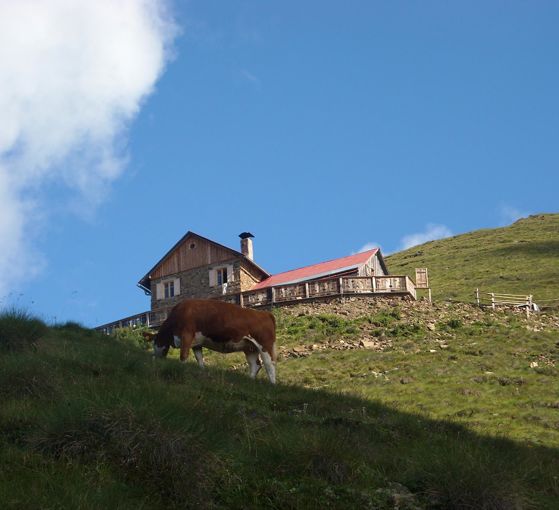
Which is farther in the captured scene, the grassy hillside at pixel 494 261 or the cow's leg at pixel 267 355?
the grassy hillside at pixel 494 261

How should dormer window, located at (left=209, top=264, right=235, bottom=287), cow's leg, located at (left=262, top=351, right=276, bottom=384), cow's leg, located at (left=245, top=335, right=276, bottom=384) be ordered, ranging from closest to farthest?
cow's leg, located at (left=262, top=351, right=276, bottom=384), cow's leg, located at (left=245, top=335, right=276, bottom=384), dormer window, located at (left=209, top=264, right=235, bottom=287)

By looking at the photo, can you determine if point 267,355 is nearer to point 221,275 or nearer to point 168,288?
point 221,275

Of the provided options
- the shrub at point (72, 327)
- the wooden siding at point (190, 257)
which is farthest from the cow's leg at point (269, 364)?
the wooden siding at point (190, 257)

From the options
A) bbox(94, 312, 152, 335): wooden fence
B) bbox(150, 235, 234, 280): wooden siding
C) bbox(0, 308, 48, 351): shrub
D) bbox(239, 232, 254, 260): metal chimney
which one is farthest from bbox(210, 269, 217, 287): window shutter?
bbox(0, 308, 48, 351): shrub

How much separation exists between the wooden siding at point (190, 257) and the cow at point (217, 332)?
115 feet

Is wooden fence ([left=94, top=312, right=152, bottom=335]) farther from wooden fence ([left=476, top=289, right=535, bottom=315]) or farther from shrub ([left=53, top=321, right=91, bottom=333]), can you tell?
shrub ([left=53, top=321, right=91, bottom=333])

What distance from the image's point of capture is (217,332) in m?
20.5

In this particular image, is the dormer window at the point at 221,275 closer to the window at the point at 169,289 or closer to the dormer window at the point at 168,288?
the dormer window at the point at 168,288

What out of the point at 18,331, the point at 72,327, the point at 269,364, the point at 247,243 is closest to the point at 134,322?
the point at 247,243

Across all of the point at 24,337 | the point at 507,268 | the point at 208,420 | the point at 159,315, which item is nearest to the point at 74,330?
the point at 24,337

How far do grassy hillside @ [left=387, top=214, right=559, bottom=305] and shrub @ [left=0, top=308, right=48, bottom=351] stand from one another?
1778 inches

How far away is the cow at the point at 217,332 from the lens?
2011 centimetres

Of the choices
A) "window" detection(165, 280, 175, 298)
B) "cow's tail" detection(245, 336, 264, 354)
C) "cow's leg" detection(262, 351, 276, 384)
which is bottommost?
"cow's leg" detection(262, 351, 276, 384)

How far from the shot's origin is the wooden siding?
56.7 metres
